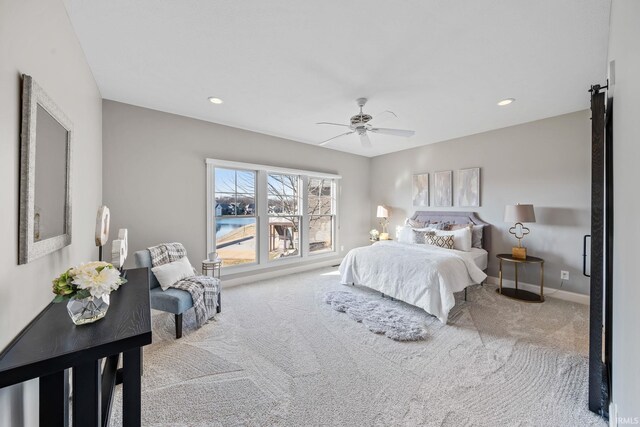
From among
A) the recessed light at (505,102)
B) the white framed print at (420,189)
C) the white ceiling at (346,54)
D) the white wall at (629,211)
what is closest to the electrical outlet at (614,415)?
the white wall at (629,211)

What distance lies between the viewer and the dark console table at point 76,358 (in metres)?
0.91

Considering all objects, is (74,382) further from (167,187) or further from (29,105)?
(167,187)

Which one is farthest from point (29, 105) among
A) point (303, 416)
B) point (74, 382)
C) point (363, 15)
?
point (303, 416)

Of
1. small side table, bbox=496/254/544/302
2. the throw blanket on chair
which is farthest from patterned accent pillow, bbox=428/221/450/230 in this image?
the throw blanket on chair

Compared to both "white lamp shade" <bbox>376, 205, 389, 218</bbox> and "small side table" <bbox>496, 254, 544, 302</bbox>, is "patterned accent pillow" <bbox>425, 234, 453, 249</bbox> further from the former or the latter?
"white lamp shade" <bbox>376, 205, 389, 218</bbox>

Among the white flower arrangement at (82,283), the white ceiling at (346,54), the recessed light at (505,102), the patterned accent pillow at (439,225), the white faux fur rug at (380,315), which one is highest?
the recessed light at (505,102)

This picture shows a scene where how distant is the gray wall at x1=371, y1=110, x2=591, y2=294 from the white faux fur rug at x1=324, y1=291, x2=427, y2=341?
2.28 metres

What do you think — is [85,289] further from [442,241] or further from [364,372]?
[442,241]

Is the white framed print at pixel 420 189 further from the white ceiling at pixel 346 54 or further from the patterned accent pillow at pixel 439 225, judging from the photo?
the white ceiling at pixel 346 54

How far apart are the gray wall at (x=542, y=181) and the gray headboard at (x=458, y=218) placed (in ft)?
0.32

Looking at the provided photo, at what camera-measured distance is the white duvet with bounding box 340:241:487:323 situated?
2.95m

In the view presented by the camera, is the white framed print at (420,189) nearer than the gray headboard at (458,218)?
No

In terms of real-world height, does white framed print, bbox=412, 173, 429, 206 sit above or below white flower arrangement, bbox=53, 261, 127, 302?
above

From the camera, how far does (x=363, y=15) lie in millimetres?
1776
